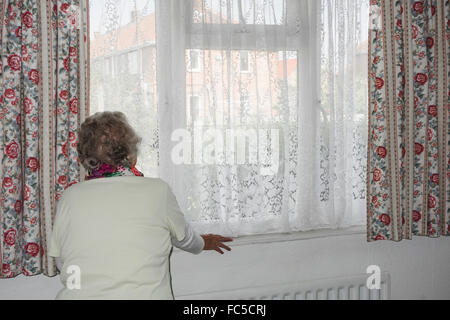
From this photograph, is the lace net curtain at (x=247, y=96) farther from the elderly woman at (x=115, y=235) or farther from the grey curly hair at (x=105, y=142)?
the elderly woman at (x=115, y=235)

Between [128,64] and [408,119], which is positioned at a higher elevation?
[128,64]

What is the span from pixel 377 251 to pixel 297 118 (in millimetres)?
814

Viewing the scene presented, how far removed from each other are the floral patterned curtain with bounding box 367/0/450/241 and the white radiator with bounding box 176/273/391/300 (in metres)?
0.24

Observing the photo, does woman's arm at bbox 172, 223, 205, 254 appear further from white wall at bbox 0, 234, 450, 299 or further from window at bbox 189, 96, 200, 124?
window at bbox 189, 96, 200, 124

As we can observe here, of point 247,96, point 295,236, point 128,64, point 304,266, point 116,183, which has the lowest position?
point 304,266

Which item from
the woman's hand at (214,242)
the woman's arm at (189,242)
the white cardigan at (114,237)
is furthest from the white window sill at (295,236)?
the white cardigan at (114,237)

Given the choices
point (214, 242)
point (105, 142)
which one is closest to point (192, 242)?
point (214, 242)

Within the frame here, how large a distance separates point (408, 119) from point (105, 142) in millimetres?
1468

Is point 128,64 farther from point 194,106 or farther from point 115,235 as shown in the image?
point 115,235

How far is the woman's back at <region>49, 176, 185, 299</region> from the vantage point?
117 centimetres

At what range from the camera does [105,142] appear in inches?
52.2

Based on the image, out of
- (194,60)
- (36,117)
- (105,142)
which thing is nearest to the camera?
(105,142)

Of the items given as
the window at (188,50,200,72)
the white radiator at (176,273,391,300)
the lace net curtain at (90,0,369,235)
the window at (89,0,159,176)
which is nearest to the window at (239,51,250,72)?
the lace net curtain at (90,0,369,235)
